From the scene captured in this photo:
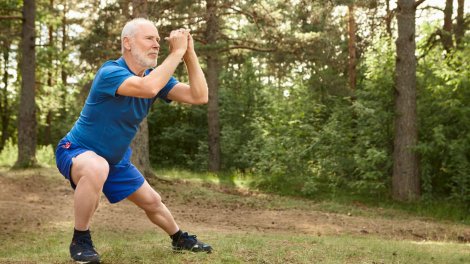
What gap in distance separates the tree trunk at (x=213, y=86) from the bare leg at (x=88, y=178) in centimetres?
1257

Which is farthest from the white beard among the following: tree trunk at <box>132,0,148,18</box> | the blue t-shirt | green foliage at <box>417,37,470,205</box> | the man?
green foliage at <box>417,37,470,205</box>

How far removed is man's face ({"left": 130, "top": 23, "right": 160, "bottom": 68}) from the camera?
416 cm

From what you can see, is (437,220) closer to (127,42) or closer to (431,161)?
(431,161)

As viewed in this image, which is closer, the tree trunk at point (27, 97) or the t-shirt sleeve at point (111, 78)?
the t-shirt sleeve at point (111, 78)

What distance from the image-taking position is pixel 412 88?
13.6 meters

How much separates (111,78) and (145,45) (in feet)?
1.32

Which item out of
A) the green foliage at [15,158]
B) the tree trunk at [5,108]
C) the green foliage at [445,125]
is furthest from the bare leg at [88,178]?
the tree trunk at [5,108]

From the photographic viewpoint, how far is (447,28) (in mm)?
17656

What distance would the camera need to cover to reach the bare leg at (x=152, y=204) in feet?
15.2

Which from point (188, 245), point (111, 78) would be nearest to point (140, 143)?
point (188, 245)

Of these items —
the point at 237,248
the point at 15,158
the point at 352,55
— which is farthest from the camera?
the point at 352,55

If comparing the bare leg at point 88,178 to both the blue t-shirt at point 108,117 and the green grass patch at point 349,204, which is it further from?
the green grass patch at point 349,204

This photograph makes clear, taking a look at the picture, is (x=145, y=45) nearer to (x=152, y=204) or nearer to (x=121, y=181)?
(x=121, y=181)

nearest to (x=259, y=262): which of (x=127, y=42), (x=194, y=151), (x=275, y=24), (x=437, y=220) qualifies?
(x=127, y=42)
